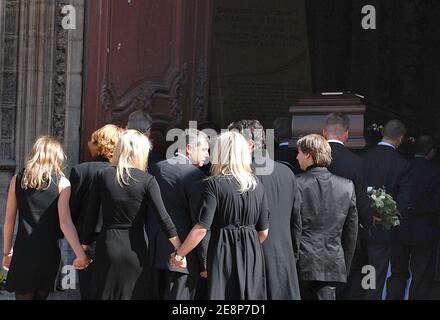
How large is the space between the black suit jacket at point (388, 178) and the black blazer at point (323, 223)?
1.44m

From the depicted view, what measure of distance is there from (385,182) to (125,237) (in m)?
3.24

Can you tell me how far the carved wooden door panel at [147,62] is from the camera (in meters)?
11.1

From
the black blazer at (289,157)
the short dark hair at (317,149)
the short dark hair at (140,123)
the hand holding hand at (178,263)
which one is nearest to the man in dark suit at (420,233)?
the black blazer at (289,157)

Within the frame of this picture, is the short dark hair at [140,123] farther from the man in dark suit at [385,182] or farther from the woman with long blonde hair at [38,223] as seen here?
the man in dark suit at [385,182]

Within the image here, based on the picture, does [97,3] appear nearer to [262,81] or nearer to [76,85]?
[76,85]

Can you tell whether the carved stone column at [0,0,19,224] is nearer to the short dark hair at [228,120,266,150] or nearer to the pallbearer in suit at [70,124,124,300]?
the pallbearer in suit at [70,124,124,300]

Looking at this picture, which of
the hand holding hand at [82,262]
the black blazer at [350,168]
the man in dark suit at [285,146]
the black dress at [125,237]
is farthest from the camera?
the man in dark suit at [285,146]

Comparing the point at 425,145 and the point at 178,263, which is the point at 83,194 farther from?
the point at 425,145

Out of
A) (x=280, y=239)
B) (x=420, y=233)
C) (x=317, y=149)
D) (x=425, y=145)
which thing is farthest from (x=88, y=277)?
(x=425, y=145)

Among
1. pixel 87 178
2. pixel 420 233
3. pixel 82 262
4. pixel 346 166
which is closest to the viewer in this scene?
pixel 82 262

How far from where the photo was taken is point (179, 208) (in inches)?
330

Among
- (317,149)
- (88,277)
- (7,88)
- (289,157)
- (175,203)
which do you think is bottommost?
(88,277)

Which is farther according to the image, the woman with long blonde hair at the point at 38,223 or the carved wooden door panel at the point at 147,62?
the carved wooden door panel at the point at 147,62

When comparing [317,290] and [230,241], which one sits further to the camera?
[317,290]
